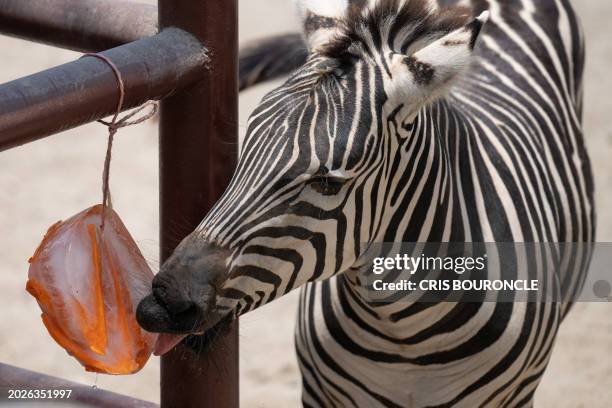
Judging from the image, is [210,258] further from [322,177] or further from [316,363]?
[316,363]

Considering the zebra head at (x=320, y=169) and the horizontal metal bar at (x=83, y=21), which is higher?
the horizontal metal bar at (x=83, y=21)

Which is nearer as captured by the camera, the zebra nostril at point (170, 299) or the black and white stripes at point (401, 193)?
the zebra nostril at point (170, 299)

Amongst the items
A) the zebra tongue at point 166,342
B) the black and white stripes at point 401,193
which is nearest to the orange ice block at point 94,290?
the zebra tongue at point 166,342

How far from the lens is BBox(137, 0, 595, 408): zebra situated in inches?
64.7

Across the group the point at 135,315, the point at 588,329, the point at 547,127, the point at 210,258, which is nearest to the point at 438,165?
the point at 210,258

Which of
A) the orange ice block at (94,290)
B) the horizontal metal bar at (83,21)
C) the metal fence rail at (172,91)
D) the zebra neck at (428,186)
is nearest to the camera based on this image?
the metal fence rail at (172,91)

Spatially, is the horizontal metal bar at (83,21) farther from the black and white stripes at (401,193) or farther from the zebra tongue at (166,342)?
the zebra tongue at (166,342)

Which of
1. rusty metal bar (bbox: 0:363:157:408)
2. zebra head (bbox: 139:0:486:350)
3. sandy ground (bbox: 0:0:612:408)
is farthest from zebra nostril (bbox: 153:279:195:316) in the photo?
sandy ground (bbox: 0:0:612:408)

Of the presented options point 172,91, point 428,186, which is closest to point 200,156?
point 172,91

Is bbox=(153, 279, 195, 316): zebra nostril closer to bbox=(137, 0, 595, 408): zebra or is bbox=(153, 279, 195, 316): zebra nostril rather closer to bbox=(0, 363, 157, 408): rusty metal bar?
bbox=(137, 0, 595, 408): zebra

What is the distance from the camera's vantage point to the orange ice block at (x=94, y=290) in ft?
4.97

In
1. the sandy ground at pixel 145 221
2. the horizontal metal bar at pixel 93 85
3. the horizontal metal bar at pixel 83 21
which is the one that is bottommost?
the sandy ground at pixel 145 221

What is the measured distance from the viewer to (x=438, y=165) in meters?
1.95

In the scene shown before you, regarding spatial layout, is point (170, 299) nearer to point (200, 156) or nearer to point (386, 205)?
point (200, 156)
